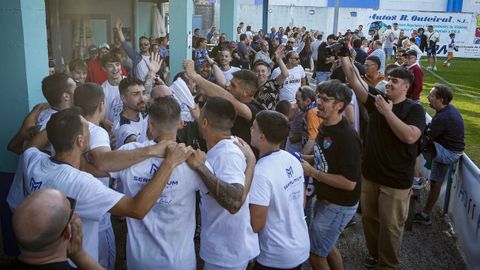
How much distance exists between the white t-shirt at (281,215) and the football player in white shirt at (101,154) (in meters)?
0.90

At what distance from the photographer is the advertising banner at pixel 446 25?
29.7 meters

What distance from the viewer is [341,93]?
3.98m

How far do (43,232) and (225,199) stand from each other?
3.74 ft

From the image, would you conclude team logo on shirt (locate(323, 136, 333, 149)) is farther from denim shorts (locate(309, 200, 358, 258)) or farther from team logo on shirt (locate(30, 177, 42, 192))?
team logo on shirt (locate(30, 177, 42, 192))

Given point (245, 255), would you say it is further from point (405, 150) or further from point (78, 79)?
point (78, 79)

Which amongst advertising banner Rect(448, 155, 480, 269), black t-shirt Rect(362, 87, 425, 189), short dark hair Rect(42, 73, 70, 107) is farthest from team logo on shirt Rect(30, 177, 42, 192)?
advertising banner Rect(448, 155, 480, 269)

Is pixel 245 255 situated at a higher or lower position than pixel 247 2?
lower

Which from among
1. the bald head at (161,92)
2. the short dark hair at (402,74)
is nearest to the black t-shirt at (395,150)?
the short dark hair at (402,74)

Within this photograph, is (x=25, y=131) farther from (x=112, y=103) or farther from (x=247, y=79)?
(x=247, y=79)

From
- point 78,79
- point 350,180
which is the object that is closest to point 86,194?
point 350,180

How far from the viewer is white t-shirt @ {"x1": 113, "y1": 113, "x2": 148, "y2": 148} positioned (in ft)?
13.8

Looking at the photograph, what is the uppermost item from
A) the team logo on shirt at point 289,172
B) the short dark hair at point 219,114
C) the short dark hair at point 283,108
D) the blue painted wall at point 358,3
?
the blue painted wall at point 358,3

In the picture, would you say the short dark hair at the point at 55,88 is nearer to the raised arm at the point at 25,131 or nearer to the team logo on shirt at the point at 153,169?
the raised arm at the point at 25,131

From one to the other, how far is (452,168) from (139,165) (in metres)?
4.92
